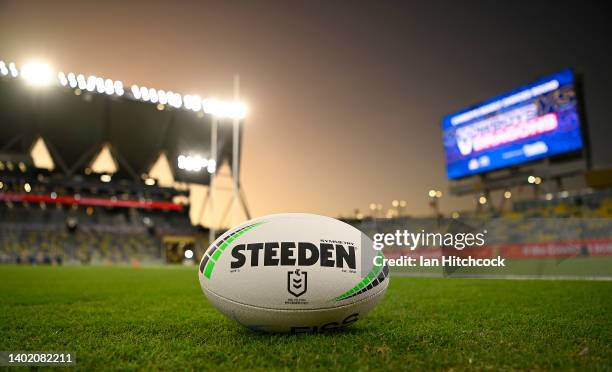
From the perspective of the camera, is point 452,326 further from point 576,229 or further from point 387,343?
point 576,229

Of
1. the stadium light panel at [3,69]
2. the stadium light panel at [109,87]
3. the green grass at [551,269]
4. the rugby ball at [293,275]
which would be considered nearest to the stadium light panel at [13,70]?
the stadium light panel at [3,69]

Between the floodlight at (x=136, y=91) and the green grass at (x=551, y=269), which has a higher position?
the floodlight at (x=136, y=91)

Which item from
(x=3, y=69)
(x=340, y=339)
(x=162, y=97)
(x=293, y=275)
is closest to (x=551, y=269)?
(x=340, y=339)

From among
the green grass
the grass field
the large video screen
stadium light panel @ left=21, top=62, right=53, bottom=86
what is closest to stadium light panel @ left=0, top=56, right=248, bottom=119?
stadium light panel @ left=21, top=62, right=53, bottom=86

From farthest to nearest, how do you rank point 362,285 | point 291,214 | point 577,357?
point 291,214
point 362,285
point 577,357

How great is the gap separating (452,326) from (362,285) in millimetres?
1038

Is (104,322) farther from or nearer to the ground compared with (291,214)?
nearer to the ground

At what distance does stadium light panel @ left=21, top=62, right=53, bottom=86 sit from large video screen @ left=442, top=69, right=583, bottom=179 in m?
30.8

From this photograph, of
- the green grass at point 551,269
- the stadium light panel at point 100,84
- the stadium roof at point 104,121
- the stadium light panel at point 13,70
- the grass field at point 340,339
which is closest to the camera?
the grass field at point 340,339

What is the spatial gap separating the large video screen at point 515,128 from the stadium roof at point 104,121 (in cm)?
1969

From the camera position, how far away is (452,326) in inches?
142

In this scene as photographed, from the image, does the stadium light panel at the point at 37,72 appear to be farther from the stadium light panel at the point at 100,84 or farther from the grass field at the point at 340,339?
the grass field at the point at 340,339

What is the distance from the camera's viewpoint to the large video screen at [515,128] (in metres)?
23.4

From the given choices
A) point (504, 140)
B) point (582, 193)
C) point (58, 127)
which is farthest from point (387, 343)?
point (58, 127)
